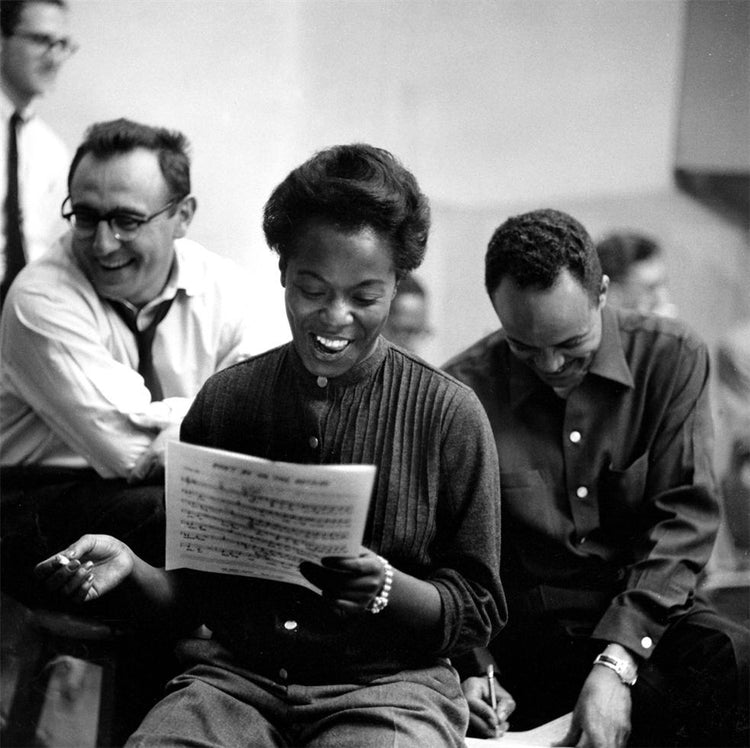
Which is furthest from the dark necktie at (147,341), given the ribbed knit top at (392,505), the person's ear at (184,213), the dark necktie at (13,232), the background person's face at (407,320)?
the background person's face at (407,320)

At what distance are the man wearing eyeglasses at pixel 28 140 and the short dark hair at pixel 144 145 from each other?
61 centimetres

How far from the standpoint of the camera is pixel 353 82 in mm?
2375

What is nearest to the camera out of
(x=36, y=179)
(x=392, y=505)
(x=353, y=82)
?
(x=392, y=505)

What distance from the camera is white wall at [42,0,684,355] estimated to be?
7.01 ft

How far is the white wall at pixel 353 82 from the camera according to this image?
2.14 m

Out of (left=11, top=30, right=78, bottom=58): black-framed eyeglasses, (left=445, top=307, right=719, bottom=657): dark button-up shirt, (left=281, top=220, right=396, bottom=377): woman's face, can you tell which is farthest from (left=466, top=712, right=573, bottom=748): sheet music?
(left=11, top=30, right=78, bottom=58): black-framed eyeglasses

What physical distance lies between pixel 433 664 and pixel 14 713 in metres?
1.11

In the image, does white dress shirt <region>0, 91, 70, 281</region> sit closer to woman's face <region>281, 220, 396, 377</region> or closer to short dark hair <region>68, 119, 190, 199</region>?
short dark hair <region>68, 119, 190, 199</region>

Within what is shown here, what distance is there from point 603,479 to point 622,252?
181cm

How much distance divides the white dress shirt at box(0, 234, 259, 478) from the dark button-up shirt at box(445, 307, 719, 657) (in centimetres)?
50

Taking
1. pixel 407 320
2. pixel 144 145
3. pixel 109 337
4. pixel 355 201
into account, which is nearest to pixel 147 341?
pixel 109 337

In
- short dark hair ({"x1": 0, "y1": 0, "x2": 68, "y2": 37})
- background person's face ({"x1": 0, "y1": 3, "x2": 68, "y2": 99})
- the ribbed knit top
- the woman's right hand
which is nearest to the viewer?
the woman's right hand

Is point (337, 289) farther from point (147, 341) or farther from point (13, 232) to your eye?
point (13, 232)

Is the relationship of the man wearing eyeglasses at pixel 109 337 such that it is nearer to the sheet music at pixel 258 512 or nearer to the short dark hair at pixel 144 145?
the short dark hair at pixel 144 145
